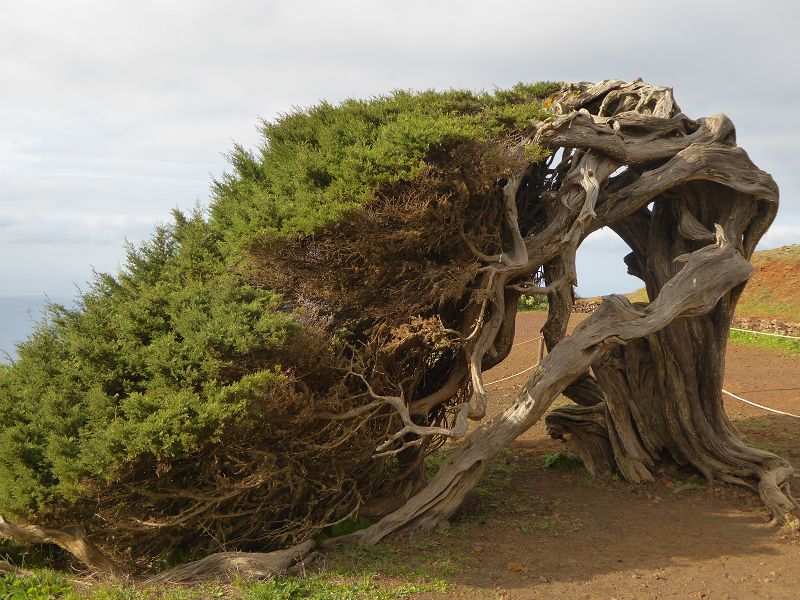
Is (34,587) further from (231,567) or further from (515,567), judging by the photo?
(515,567)

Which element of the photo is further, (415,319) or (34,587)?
(415,319)

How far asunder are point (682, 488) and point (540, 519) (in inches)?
84.2

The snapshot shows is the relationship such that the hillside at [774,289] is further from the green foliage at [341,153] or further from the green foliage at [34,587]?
the green foliage at [34,587]

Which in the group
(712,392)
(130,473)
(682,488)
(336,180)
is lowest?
(682,488)

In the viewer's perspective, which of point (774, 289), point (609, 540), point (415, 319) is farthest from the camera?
point (774, 289)

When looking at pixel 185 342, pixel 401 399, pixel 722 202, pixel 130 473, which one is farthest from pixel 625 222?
pixel 130 473

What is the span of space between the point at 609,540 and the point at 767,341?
1465 centimetres

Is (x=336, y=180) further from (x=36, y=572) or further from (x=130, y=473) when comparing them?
(x=36, y=572)

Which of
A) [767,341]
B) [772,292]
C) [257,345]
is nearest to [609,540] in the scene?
[257,345]

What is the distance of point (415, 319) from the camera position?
677 centimetres

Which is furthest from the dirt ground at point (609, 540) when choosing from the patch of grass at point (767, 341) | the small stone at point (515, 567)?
the patch of grass at point (767, 341)

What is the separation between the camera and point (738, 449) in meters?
8.83

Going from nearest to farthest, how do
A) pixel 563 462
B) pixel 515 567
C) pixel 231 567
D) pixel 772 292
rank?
pixel 231 567 → pixel 515 567 → pixel 563 462 → pixel 772 292

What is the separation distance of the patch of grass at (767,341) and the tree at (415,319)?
36.1ft
